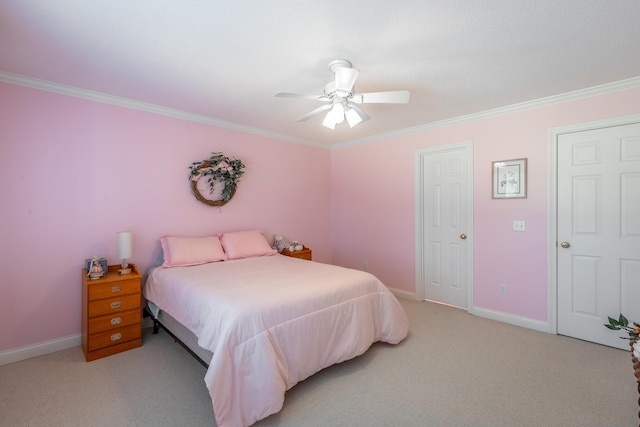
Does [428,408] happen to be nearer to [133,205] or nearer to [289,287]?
[289,287]

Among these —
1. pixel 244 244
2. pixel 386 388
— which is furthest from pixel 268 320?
pixel 244 244

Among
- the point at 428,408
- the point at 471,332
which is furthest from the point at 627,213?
the point at 428,408

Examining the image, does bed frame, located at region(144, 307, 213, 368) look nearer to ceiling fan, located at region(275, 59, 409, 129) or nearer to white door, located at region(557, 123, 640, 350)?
ceiling fan, located at region(275, 59, 409, 129)

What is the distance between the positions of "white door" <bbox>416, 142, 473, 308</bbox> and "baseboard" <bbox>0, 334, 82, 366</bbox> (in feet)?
12.6

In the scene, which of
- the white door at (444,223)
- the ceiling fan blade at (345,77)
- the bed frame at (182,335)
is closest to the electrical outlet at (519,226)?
the white door at (444,223)

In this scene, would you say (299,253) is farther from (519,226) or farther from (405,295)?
(519,226)

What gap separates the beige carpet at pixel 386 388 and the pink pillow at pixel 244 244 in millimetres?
1156

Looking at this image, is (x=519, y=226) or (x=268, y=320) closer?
(x=268, y=320)

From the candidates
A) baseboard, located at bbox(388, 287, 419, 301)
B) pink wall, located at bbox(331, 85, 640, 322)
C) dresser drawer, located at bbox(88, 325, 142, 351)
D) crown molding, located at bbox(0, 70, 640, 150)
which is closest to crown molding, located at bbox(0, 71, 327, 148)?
crown molding, located at bbox(0, 70, 640, 150)

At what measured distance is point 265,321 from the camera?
194cm

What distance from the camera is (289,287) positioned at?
233 cm

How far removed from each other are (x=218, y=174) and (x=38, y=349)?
7.54ft

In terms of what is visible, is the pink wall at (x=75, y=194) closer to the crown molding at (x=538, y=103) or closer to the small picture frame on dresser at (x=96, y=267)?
the small picture frame on dresser at (x=96, y=267)

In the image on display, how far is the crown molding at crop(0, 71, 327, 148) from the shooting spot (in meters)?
2.52
